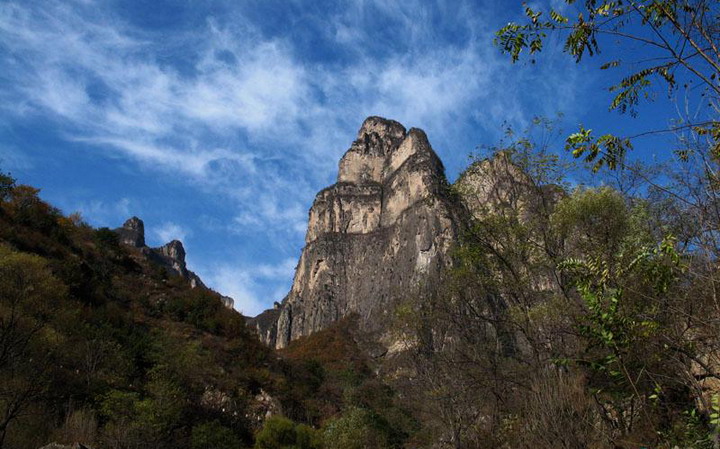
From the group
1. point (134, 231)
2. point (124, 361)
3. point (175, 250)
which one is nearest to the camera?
point (124, 361)

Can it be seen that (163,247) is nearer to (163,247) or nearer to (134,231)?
(163,247)

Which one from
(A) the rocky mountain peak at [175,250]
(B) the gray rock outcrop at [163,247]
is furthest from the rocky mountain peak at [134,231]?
(A) the rocky mountain peak at [175,250]

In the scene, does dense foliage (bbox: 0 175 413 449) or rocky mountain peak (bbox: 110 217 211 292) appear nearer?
dense foliage (bbox: 0 175 413 449)

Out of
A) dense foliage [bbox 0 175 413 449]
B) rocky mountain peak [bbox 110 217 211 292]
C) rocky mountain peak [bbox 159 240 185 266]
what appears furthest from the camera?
rocky mountain peak [bbox 159 240 185 266]

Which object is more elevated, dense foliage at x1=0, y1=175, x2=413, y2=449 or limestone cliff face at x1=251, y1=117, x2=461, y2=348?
limestone cliff face at x1=251, y1=117, x2=461, y2=348

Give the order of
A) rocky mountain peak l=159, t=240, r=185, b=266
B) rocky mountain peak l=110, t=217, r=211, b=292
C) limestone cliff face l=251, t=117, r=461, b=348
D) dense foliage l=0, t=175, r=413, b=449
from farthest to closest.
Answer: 1. rocky mountain peak l=159, t=240, r=185, b=266
2. rocky mountain peak l=110, t=217, r=211, b=292
3. limestone cliff face l=251, t=117, r=461, b=348
4. dense foliage l=0, t=175, r=413, b=449

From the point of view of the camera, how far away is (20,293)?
672 inches

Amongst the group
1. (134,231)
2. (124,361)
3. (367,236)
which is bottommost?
(124,361)

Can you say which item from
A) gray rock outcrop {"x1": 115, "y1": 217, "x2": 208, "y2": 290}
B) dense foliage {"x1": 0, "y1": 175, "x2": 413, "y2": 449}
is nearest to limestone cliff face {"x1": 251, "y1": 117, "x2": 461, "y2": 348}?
gray rock outcrop {"x1": 115, "y1": 217, "x2": 208, "y2": 290}

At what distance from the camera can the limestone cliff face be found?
91.7 m

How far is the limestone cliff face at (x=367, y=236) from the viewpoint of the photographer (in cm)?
9169

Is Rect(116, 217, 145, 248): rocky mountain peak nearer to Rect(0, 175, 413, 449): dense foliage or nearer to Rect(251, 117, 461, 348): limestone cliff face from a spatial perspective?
Rect(251, 117, 461, 348): limestone cliff face

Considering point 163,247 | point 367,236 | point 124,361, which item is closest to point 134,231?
point 163,247

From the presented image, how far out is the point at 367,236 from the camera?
106250 mm
